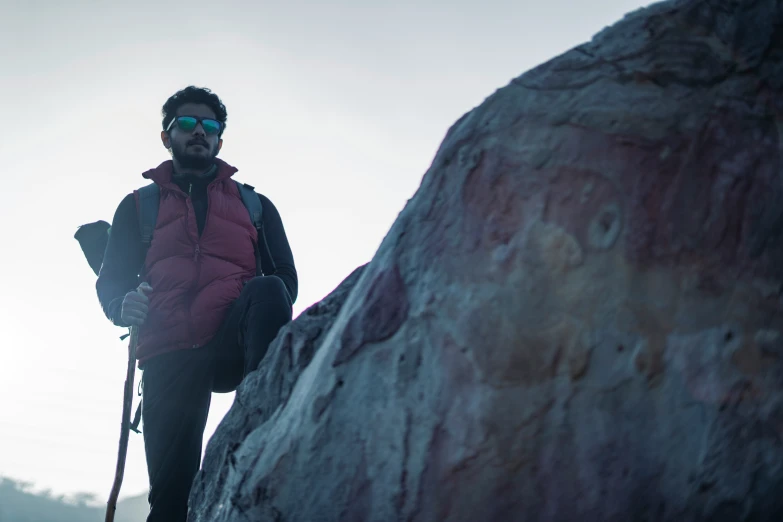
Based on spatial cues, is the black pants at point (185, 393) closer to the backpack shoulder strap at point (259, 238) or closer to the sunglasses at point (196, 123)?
the backpack shoulder strap at point (259, 238)

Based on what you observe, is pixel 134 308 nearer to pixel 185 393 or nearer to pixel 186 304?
pixel 186 304

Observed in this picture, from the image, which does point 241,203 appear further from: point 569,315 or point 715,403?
point 715,403

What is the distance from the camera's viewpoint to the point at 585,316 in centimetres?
198

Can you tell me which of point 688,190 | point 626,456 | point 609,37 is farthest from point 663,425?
point 609,37

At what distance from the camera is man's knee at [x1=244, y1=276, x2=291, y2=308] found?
307 cm

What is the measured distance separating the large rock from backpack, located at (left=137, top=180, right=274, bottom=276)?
137 centimetres

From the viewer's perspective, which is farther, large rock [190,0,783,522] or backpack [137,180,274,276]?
backpack [137,180,274,276]

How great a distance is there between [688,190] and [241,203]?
2.17 m

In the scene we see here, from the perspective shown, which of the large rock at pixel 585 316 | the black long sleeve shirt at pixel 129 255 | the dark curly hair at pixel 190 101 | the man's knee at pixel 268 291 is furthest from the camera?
the dark curly hair at pixel 190 101

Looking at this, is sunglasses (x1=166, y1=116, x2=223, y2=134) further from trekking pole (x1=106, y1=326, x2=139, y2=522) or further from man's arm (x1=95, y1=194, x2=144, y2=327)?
trekking pole (x1=106, y1=326, x2=139, y2=522)

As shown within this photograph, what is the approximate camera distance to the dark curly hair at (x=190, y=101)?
12.8 ft

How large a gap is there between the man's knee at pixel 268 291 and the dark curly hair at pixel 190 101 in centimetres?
114

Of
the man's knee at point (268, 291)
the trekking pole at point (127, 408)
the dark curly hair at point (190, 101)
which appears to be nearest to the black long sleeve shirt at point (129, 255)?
the trekking pole at point (127, 408)

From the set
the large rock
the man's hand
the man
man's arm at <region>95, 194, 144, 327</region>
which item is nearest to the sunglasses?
the man
